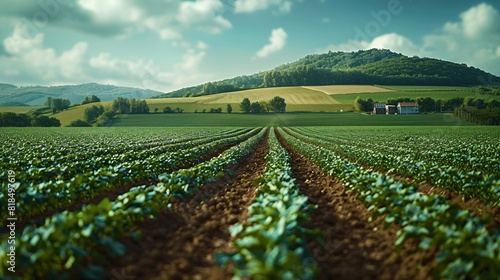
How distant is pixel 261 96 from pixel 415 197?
4620 inches

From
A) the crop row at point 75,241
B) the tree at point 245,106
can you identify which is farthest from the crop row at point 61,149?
the tree at point 245,106

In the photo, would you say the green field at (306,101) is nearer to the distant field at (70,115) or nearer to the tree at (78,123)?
the distant field at (70,115)

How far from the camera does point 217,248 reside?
5367 millimetres

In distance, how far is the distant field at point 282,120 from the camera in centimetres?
8238

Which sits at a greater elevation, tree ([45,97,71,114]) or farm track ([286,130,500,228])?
tree ([45,97,71,114])

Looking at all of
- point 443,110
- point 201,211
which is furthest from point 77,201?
point 443,110

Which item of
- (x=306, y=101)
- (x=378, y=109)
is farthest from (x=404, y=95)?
(x=306, y=101)

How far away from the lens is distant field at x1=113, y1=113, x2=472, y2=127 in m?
82.4

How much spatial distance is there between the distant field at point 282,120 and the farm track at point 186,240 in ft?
245

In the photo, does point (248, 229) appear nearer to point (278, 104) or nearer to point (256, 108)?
point (256, 108)

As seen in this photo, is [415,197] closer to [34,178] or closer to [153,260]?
[153,260]

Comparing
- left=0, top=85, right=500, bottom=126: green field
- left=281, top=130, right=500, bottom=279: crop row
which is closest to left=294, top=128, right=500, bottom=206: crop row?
left=281, top=130, right=500, bottom=279: crop row

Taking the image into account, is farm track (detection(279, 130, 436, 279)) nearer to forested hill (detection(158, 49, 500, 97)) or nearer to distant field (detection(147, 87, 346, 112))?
distant field (detection(147, 87, 346, 112))

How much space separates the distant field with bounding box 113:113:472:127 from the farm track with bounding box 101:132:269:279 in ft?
245
